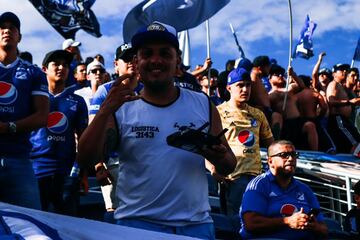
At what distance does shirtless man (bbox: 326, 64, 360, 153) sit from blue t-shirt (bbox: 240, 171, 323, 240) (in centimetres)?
405

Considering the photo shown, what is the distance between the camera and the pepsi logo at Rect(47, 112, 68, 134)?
17.0 ft

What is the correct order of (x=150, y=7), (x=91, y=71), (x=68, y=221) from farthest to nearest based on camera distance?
(x=150, y=7)
(x=91, y=71)
(x=68, y=221)

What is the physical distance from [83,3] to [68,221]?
25.6 ft

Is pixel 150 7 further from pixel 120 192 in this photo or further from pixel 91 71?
pixel 120 192

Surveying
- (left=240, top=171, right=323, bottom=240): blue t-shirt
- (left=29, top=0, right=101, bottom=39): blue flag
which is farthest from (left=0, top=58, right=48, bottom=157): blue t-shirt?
(left=29, top=0, right=101, bottom=39): blue flag

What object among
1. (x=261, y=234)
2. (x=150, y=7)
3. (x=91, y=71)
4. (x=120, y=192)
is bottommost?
(x=261, y=234)

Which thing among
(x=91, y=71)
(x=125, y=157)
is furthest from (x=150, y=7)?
(x=125, y=157)

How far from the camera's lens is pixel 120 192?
3.01m

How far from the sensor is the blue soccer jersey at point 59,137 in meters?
5.14

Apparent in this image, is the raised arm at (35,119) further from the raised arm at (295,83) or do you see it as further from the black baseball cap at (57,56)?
the raised arm at (295,83)

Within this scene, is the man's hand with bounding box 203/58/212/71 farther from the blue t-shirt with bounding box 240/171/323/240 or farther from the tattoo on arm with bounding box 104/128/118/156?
the tattoo on arm with bounding box 104/128/118/156

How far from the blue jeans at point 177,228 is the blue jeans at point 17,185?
1.07 metres

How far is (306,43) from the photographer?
1377 cm

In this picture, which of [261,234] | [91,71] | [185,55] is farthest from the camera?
[185,55]
